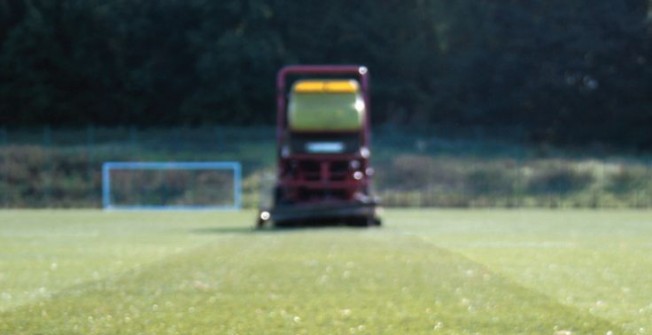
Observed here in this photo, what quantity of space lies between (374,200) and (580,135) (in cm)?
3832

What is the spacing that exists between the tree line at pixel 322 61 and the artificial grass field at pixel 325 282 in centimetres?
3661

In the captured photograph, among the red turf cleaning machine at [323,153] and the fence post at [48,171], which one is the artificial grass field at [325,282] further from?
the fence post at [48,171]

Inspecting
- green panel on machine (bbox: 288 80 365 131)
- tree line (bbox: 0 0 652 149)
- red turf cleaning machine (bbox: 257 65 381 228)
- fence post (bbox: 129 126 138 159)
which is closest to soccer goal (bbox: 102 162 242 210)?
fence post (bbox: 129 126 138 159)

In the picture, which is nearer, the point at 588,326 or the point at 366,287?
the point at 588,326

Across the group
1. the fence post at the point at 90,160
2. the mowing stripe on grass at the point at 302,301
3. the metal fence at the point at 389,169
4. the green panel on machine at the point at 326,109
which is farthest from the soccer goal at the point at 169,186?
the mowing stripe on grass at the point at 302,301

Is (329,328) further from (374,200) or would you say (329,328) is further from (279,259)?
(374,200)

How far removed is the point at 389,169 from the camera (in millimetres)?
44000

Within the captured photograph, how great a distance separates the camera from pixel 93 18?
202 ft

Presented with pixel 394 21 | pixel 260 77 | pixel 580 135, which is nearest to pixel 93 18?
pixel 260 77

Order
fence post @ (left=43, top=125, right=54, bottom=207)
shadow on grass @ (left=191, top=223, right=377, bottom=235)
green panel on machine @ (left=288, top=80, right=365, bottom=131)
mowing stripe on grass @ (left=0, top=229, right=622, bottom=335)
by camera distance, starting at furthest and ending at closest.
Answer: fence post @ (left=43, top=125, right=54, bottom=207)
green panel on machine @ (left=288, top=80, right=365, bottom=131)
shadow on grass @ (left=191, top=223, right=377, bottom=235)
mowing stripe on grass @ (left=0, top=229, right=622, bottom=335)

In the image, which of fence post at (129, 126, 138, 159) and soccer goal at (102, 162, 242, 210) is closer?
soccer goal at (102, 162, 242, 210)

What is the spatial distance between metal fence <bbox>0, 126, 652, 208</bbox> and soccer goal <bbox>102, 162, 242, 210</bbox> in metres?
0.59

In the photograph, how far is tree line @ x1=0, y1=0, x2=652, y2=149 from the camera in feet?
200

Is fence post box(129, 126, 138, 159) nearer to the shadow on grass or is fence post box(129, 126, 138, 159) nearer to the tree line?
the tree line
